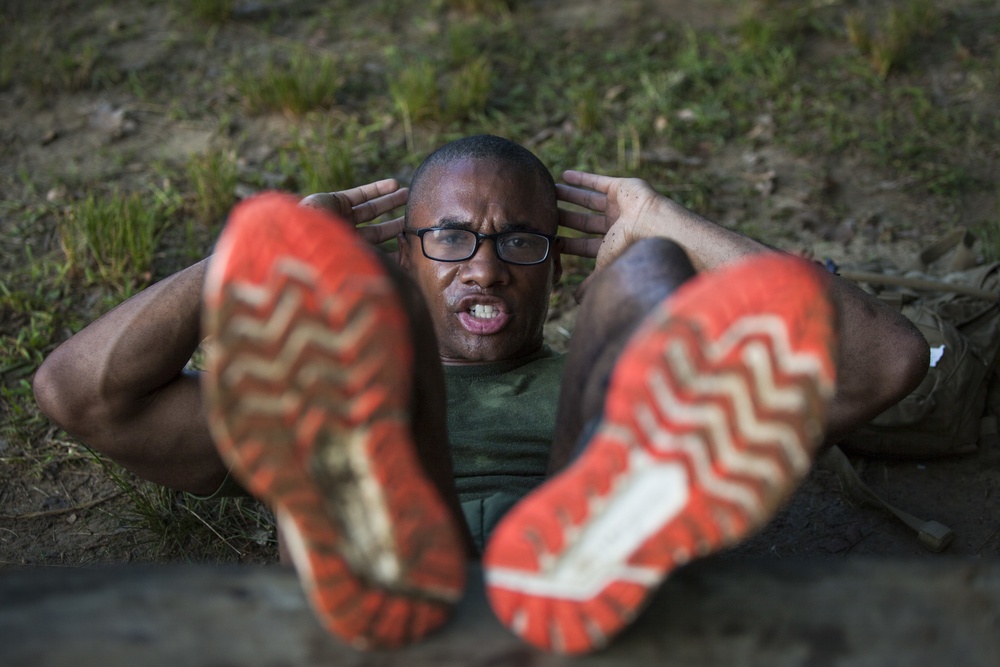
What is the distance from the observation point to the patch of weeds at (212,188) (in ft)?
12.8

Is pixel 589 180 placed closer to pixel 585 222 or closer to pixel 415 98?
pixel 585 222

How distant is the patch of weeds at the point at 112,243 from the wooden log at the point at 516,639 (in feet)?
7.64

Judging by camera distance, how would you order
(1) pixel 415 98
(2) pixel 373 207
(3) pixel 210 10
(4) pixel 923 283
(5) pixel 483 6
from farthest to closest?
(5) pixel 483 6
(3) pixel 210 10
(1) pixel 415 98
(4) pixel 923 283
(2) pixel 373 207

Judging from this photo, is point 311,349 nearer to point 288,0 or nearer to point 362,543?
point 362,543

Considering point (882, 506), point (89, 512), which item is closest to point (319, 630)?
point (89, 512)

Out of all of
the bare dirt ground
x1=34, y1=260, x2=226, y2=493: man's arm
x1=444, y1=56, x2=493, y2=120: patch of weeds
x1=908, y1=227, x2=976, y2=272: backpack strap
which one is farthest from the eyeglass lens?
x1=444, y1=56, x2=493, y2=120: patch of weeds

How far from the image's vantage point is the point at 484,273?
8.51ft

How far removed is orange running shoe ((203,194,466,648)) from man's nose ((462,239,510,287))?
129cm

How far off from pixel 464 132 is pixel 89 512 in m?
2.42

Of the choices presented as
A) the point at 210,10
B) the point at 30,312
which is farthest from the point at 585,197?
the point at 210,10

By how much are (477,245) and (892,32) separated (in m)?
3.31

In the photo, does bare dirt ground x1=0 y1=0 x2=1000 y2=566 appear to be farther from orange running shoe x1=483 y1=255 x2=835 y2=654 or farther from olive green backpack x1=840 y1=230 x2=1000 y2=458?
orange running shoe x1=483 y1=255 x2=835 y2=654

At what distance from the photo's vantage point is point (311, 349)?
4.00 feet

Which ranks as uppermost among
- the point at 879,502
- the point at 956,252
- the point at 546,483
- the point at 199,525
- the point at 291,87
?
the point at 546,483
